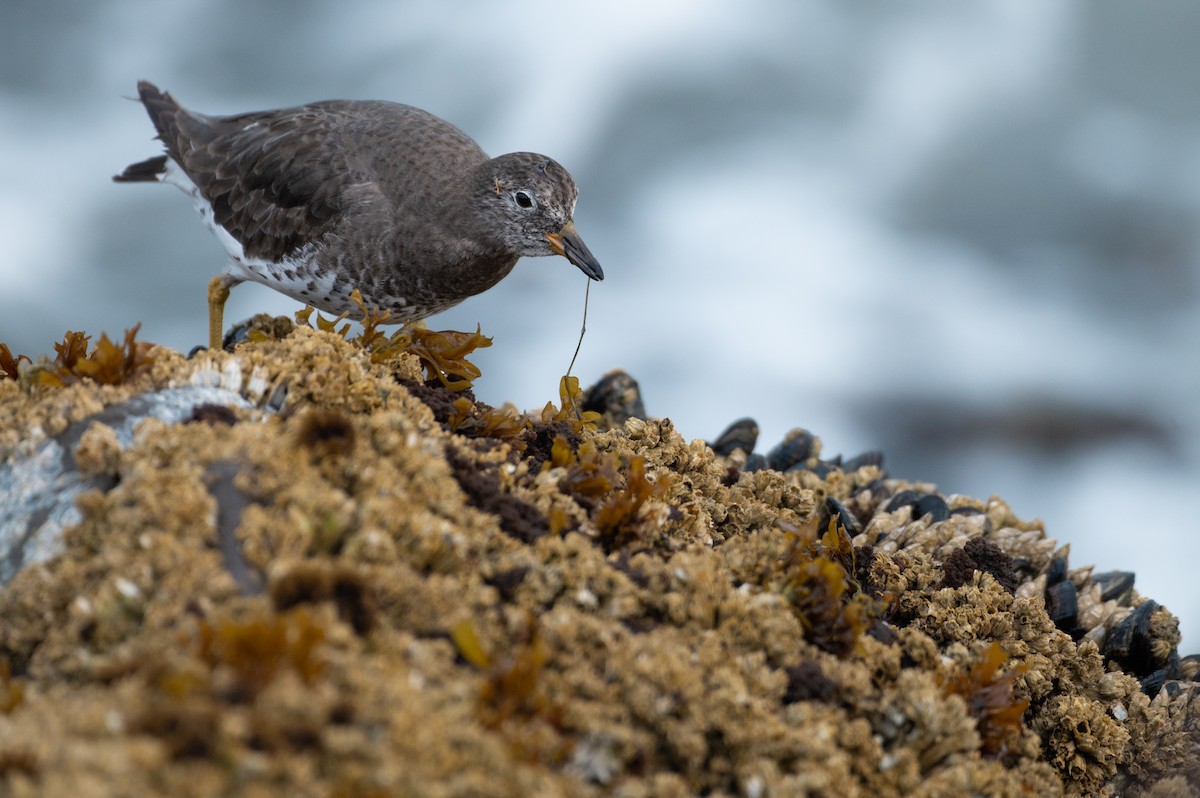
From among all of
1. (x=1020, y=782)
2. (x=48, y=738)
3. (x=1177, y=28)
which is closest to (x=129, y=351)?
(x=48, y=738)

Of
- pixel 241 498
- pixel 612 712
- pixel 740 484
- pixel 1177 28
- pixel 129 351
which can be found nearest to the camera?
pixel 612 712

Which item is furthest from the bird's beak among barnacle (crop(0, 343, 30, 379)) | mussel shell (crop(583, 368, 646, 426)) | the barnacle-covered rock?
barnacle (crop(0, 343, 30, 379))

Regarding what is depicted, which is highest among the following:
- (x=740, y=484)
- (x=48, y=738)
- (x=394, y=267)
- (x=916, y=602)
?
(x=394, y=267)

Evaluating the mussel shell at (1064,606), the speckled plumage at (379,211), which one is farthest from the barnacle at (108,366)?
the mussel shell at (1064,606)

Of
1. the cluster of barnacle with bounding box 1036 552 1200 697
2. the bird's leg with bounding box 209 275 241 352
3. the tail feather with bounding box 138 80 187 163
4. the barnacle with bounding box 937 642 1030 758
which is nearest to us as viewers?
the barnacle with bounding box 937 642 1030 758

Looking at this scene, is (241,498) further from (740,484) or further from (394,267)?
(394,267)

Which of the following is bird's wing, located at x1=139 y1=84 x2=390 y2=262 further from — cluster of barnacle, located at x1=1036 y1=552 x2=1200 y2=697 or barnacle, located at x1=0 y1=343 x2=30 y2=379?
cluster of barnacle, located at x1=1036 y1=552 x2=1200 y2=697
